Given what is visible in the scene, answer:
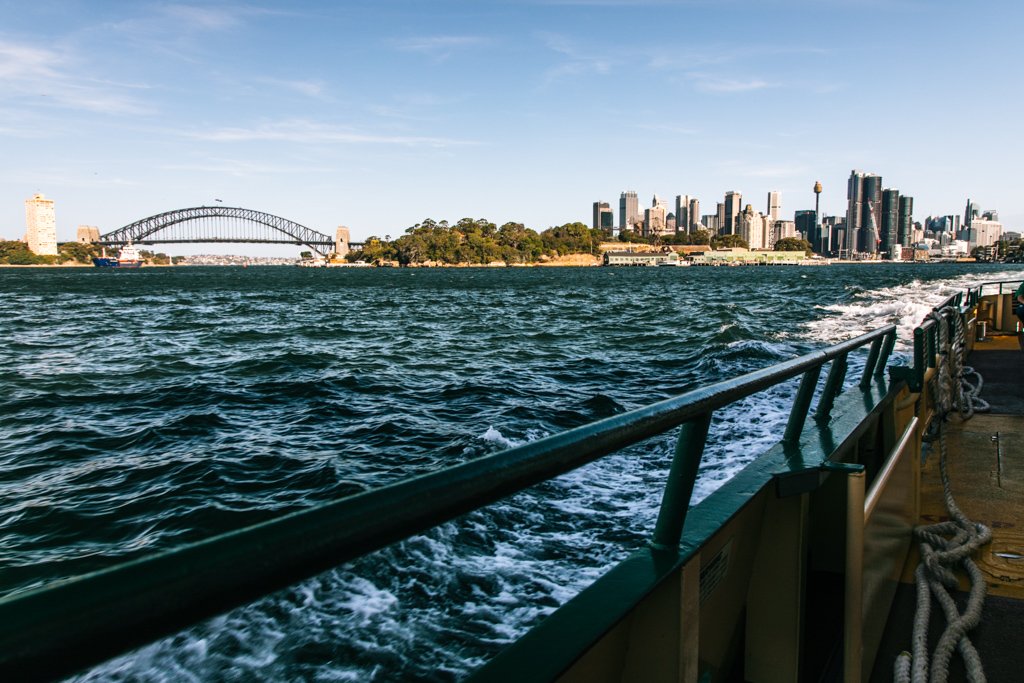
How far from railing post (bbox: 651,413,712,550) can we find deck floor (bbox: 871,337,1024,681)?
1.58 metres

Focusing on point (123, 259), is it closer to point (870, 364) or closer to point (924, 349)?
point (924, 349)

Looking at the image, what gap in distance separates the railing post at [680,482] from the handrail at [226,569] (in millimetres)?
708

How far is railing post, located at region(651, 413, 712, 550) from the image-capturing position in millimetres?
1863

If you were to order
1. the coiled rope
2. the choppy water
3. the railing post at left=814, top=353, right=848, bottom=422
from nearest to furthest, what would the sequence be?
the coiled rope → the railing post at left=814, top=353, right=848, bottom=422 → the choppy water

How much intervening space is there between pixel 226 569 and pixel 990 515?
504 cm

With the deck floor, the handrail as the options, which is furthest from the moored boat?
the handrail

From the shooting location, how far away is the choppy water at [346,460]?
4445mm

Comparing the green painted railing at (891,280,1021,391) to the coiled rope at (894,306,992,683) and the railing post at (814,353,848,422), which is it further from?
the railing post at (814,353,848,422)

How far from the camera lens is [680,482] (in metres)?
1.87

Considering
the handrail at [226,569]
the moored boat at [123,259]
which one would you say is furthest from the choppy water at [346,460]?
the moored boat at [123,259]

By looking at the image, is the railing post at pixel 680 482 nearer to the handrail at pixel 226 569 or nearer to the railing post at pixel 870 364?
the handrail at pixel 226 569

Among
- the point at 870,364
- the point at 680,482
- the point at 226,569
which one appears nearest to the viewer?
the point at 226,569

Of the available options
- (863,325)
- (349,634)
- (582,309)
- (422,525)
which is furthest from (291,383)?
(582,309)

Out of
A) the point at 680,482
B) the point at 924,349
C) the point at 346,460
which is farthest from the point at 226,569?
the point at 346,460
